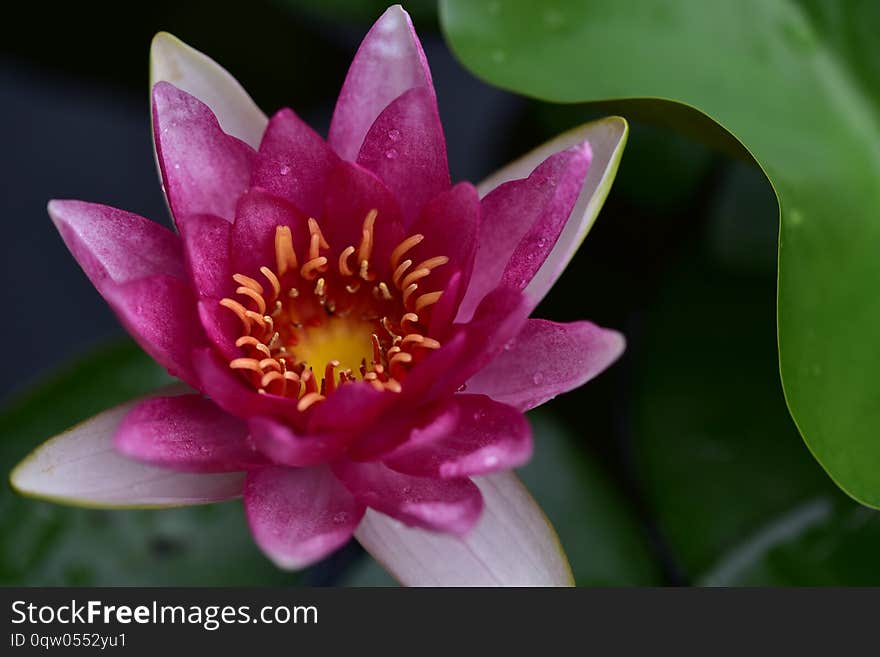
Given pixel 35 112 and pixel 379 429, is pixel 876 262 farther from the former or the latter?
pixel 35 112

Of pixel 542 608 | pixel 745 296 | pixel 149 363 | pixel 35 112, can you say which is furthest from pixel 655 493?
pixel 35 112

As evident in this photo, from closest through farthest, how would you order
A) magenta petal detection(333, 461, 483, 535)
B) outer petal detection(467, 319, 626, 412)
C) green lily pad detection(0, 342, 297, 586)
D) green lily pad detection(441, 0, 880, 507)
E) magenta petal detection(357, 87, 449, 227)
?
magenta petal detection(333, 461, 483, 535)
outer petal detection(467, 319, 626, 412)
magenta petal detection(357, 87, 449, 227)
green lily pad detection(441, 0, 880, 507)
green lily pad detection(0, 342, 297, 586)

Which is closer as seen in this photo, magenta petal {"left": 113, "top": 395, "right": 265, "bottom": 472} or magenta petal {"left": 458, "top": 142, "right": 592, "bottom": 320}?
magenta petal {"left": 113, "top": 395, "right": 265, "bottom": 472}

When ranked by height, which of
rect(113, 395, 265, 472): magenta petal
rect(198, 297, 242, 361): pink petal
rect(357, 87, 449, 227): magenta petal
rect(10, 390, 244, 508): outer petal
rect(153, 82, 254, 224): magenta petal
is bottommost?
rect(10, 390, 244, 508): outer petal

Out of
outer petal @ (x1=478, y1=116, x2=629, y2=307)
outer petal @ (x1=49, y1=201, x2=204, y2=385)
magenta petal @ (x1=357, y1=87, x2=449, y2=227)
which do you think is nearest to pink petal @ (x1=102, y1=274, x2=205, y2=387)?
outer petal @ (x1=49, y1=201, x2=204, y2=385)

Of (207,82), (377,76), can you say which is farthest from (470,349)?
(207,82)

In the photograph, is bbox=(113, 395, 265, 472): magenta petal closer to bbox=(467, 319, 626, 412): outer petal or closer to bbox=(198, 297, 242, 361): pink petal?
bbox=(198, 297, 242, 361): pink petal

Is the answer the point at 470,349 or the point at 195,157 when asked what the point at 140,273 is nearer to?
the point at 195,157

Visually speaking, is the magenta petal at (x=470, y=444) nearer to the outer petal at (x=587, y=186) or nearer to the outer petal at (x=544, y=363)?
the outer petal at (x=544, y=363)
